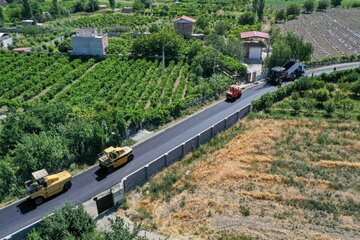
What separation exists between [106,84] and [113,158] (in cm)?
2405

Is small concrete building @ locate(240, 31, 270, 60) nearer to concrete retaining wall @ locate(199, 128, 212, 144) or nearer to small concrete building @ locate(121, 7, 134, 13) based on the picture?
concrete retaining wall @ locate(199, 128, 212, 144)

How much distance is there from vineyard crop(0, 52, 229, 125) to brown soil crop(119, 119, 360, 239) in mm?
11649

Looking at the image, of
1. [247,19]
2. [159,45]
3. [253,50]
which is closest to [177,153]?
[159,45]

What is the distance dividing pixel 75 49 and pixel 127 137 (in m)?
38.9

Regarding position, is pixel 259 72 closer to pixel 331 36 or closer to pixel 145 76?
pixel 145 76

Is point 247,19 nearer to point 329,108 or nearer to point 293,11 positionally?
point 293,11

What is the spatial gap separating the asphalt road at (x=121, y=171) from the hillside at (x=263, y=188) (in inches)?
123

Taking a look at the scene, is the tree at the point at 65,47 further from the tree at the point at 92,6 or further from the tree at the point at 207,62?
the tree at the point at 92,6

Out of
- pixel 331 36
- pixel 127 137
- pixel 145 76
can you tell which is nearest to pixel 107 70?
pixel 145 76

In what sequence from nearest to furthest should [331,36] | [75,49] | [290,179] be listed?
[290,179]
[75,49]
[331,36]

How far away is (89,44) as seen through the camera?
231ft

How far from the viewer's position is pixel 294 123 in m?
42.1

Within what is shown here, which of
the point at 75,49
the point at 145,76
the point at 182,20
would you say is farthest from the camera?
the point at 182,20

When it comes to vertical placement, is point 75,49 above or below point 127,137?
above
